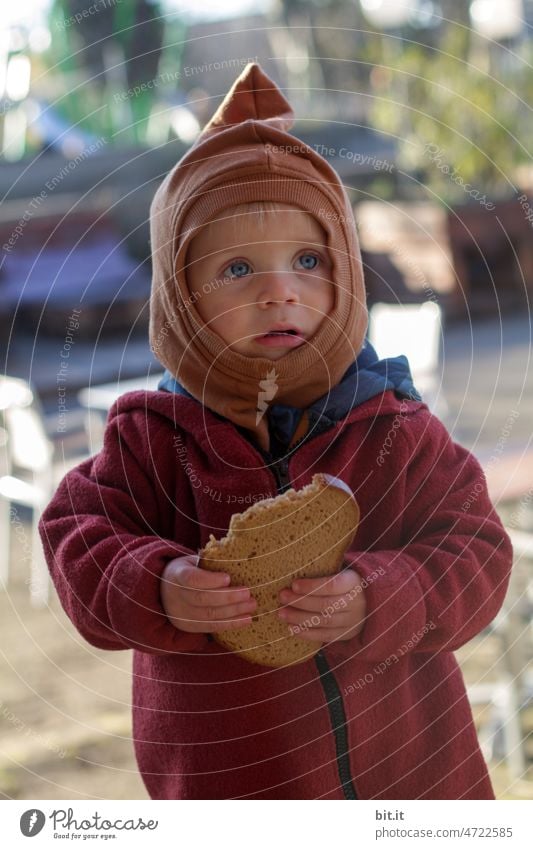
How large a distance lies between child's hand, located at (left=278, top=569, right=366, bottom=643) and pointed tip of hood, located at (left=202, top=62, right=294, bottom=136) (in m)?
0.24

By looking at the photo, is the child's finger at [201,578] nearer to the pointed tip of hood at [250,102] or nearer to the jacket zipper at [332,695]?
the jacket zipper at [332,695]

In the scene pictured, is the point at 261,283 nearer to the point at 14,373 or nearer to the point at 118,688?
the point at 118,688

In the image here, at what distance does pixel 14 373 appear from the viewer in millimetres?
2912

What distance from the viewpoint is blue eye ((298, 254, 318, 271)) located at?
536mm

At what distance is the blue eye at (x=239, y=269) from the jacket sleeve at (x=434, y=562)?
0.12 meters

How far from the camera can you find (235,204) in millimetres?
523

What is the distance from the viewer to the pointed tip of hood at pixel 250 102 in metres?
0.55

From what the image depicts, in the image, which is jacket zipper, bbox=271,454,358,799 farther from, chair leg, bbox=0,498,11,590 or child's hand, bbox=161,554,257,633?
chair leg, bbox=0,498,11,590

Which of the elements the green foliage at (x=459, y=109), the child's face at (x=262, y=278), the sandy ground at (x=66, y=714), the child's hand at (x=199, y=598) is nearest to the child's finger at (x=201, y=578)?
the child's hand at (x=199, y=598)

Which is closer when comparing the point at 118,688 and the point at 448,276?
the point at 118,688

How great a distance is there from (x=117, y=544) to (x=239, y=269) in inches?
6.0

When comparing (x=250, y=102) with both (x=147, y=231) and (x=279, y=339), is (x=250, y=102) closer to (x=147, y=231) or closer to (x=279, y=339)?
(x=279, y=339)

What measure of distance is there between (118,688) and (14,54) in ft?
2.95

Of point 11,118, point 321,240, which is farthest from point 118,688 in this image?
point 321,240
